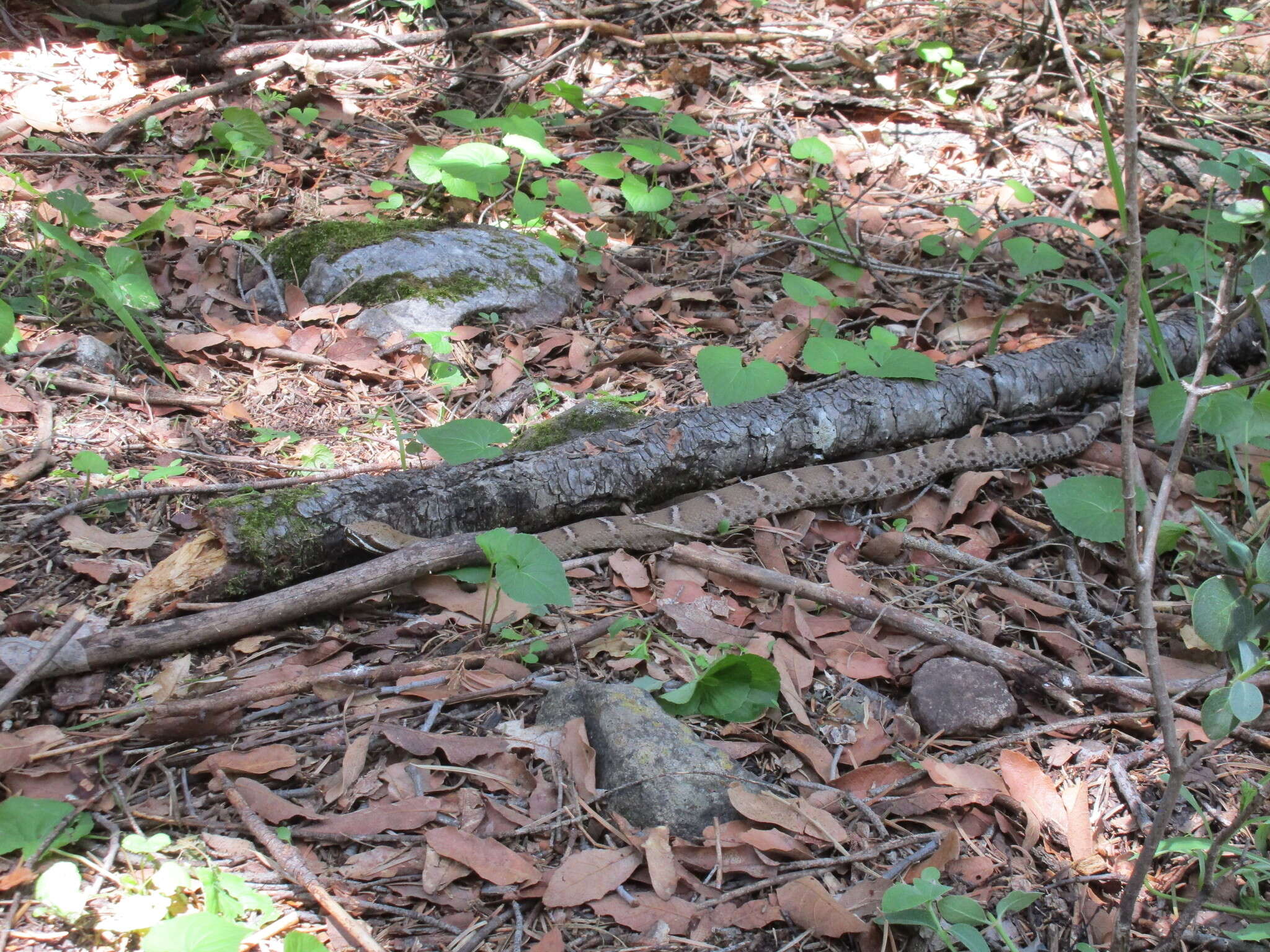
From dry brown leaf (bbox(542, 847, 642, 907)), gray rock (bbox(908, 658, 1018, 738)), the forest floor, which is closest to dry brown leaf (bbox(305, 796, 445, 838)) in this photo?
the forest floor

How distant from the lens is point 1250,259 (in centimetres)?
192

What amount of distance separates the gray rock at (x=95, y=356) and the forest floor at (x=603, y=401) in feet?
0.05

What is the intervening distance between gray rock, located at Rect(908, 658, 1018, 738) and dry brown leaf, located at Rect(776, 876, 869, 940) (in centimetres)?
73

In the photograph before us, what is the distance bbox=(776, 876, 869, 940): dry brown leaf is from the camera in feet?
6.53

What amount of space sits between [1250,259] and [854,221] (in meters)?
3.71

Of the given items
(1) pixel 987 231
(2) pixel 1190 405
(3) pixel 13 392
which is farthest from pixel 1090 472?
(3) pixel 13 392

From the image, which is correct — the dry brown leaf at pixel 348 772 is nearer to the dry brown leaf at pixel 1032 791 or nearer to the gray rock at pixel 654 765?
the gray rock at pixel 654 765

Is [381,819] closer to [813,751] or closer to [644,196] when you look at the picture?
[813,751]

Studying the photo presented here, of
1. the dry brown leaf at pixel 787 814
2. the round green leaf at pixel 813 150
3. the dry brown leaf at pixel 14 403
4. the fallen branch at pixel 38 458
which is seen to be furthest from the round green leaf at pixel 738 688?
the round green leaf at pixel 813 150

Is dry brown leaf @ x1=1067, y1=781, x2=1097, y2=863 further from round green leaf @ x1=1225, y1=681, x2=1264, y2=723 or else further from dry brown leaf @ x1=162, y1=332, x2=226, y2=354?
dry brown leaf @ x1=162, y1=332, x2=226, y2=354

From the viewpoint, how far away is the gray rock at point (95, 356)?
12.6 ft

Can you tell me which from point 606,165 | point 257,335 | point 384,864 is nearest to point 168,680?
point 384,864

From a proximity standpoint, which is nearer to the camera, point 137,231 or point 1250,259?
point 1250,259

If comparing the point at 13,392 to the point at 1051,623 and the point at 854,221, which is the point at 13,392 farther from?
the point at 854,221
